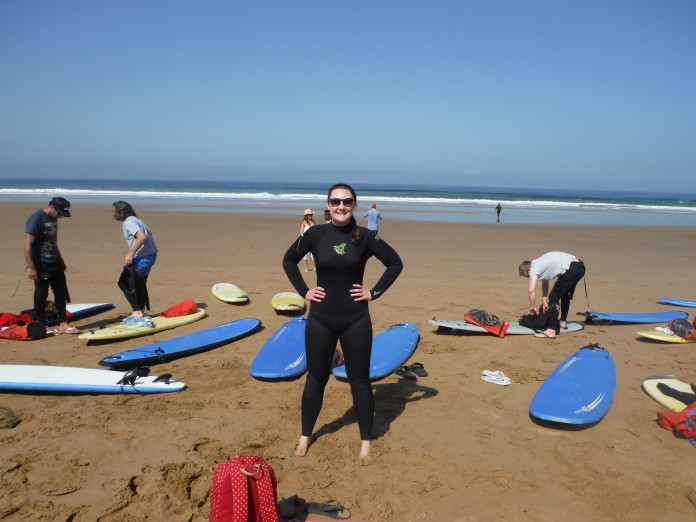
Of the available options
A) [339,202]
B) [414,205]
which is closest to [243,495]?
[339,202]

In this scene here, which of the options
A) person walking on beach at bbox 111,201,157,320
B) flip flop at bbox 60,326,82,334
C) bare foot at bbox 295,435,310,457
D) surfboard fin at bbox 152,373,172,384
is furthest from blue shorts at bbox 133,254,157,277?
bare foot at bbox 295,435,310,457

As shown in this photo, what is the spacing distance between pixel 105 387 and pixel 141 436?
1037 mm

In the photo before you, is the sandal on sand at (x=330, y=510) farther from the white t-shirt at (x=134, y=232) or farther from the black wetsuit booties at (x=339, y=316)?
the white t-shirt at (x=134, y=232)

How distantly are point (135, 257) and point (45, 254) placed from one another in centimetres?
101

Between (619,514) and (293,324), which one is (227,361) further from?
(619,514)

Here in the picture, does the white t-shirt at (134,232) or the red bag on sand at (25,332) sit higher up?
the white t-shirt at (134,232)

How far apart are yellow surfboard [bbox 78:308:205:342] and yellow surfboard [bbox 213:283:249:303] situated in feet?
3.18

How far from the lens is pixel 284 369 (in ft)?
16.8

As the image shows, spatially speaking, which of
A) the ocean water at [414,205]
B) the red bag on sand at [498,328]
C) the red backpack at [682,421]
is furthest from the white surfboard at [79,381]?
the ocean water at [414,205]

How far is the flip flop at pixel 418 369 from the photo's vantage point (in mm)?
5145

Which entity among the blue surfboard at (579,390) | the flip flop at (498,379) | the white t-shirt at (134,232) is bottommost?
the flip flop at (498,379)

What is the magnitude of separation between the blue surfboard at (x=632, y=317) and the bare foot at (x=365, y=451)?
517 cm

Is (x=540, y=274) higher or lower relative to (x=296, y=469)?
higher

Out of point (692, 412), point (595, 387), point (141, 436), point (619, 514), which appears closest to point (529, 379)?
point (595, 387)
